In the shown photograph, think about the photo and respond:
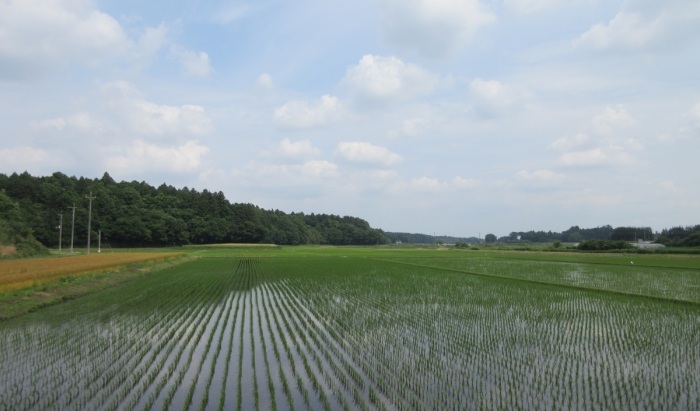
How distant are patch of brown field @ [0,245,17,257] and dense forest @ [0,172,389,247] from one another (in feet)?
25.4

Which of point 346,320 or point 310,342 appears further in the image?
point 346,320

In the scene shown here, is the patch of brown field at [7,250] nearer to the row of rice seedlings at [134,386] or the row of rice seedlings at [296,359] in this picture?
the row of rice seedlings at [296,359]

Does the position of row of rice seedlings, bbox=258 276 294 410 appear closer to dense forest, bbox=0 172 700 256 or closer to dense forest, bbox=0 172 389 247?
dense forest, bbox=0 172 700 256

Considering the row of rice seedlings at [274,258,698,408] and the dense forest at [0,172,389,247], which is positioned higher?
the dense forest at [0,172,389,247]

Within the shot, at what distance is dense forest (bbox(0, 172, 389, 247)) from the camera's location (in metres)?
73.2

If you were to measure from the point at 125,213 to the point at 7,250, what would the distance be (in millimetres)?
42248

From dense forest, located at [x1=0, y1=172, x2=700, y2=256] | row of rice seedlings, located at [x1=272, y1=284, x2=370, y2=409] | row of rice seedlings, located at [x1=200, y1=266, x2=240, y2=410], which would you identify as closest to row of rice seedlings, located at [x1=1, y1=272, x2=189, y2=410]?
row of rice seedlings, located at [x1=200, y1=266, x2=240, y2=410]

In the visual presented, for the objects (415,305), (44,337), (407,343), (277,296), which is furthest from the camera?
(277,296)

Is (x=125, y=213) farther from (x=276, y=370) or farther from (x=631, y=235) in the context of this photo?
(x=631, y=235)

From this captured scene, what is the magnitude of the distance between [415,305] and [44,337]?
35.1ft

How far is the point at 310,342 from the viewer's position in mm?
10352

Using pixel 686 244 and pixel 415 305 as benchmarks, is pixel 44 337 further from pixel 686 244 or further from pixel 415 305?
pixel 686 244

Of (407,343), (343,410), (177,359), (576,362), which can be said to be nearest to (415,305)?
(407,343)

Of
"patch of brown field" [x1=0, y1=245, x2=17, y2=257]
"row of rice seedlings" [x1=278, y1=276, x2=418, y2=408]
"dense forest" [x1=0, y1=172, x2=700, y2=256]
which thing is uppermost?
"dense forest" [x1=0, y1=172, x2=700, y2=256]
